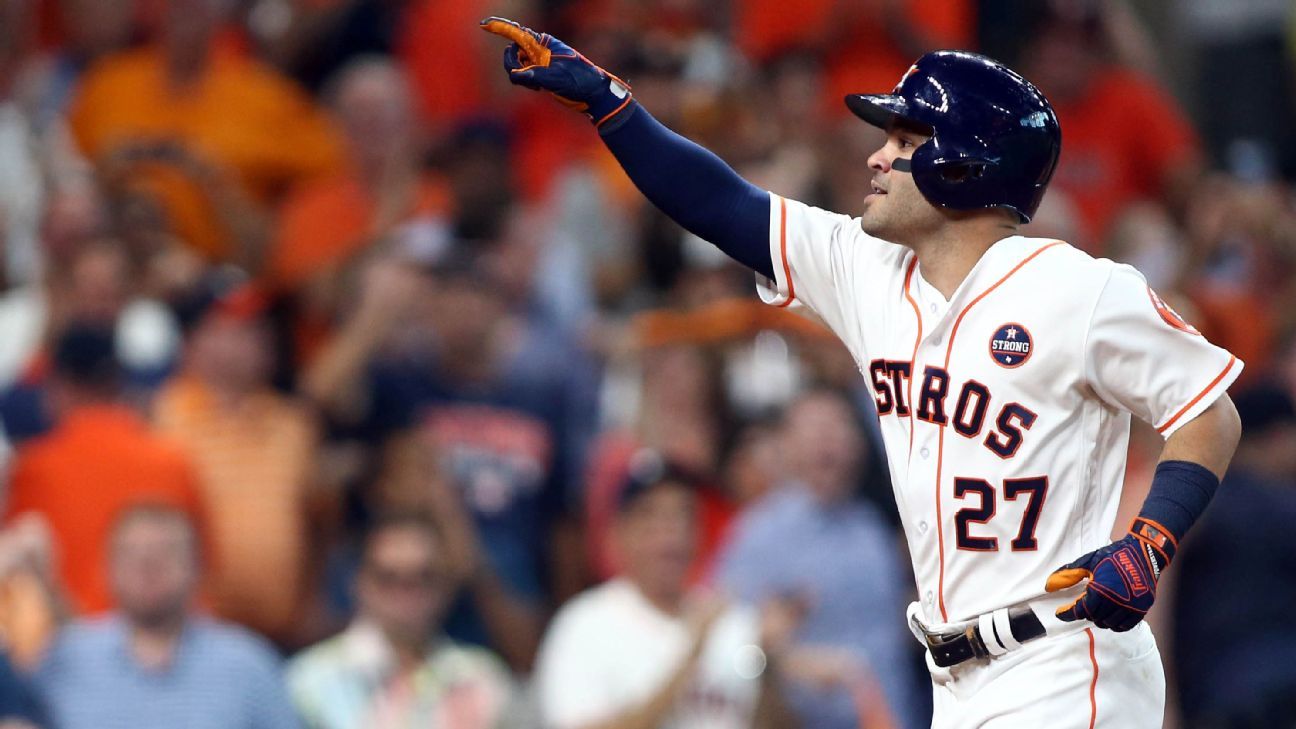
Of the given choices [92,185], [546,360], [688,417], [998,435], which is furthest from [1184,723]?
[92,185]

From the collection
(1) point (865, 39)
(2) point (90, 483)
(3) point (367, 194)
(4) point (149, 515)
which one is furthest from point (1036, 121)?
(1) point (865, 39)

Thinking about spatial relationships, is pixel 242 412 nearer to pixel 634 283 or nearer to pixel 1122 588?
pixel 634 283

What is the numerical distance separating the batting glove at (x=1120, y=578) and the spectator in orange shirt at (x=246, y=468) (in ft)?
12.8

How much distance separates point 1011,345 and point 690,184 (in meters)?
0.78

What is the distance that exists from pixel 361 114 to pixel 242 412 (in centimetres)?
184

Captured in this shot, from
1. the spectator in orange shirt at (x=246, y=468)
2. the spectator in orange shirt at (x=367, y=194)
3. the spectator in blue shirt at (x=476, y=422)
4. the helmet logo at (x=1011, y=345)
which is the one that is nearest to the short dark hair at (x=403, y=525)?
the spectator in blue shirt at (x=476, y=422)

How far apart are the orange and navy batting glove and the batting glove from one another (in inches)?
52.4

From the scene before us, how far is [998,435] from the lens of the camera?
3.68m

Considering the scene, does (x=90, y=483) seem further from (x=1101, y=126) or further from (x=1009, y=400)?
(x=1101, y=126)

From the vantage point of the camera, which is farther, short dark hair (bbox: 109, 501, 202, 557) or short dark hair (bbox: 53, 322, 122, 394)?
short dark hair (bbox: 53, 322, 122, 394)

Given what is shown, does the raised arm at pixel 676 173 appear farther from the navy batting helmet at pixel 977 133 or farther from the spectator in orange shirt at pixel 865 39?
the spectator in orange shirt at pixel 865 39

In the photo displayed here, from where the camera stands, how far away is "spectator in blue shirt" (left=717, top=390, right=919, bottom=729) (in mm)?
6426

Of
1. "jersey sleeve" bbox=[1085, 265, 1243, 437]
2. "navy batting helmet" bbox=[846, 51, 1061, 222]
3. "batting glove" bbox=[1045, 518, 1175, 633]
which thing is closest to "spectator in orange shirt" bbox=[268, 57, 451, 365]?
"navy batting helmet" bbox=[846, 51, 1061, 222]

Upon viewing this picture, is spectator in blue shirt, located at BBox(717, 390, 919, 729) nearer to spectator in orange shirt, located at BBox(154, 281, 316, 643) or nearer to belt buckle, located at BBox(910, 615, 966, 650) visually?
spectator in orange shirt, located at BBox(154, 281, 316, 643)
